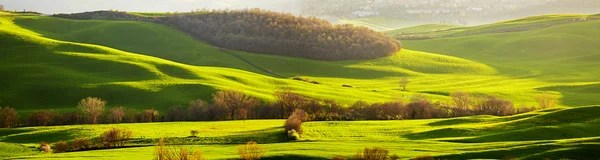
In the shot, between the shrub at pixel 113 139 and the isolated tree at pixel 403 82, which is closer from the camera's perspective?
the shrub at pixel 113 139

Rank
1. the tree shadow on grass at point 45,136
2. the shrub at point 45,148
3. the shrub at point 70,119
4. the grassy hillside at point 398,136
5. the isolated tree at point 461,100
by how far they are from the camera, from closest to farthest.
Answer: the grassy hillside at point 398,136 → the shrub at point 45,148 → the tree shadow on grass at point 45,136 → the shrub at point 70,119 → the isolated tree at point 461,100

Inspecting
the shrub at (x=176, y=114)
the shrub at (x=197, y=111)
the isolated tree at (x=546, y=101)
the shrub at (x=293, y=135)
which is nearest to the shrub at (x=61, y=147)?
the shrub at (x=293, y=135)

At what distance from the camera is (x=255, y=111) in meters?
101

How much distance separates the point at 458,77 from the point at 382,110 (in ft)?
218

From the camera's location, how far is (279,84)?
412 feet

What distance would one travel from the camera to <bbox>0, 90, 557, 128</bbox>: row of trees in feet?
297

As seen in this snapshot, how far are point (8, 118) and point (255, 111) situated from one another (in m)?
38.1

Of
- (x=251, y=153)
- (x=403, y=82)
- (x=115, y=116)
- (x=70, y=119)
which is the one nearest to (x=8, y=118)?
(x=70, y=119)

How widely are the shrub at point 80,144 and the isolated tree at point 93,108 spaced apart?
21.9 m

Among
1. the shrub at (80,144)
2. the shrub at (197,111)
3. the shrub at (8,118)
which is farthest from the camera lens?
the shrub at (197,111)

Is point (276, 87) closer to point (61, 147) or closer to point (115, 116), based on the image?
point (115, 116)

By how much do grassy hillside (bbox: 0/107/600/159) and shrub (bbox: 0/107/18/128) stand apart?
21.3 ft

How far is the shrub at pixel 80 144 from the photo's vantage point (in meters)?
67.3

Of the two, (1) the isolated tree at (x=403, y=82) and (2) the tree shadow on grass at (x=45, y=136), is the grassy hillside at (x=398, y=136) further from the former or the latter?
(1) the isolated tree at (x=403, y=82)
